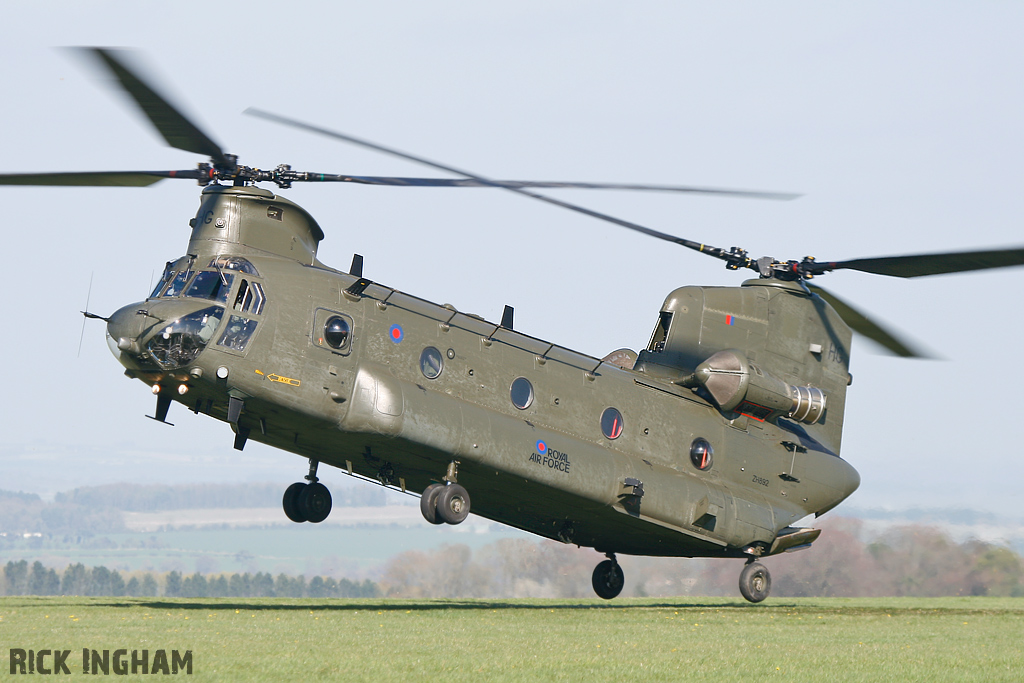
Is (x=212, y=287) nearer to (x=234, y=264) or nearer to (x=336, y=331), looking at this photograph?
(x=234, y=264)

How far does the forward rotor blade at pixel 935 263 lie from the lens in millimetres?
19547

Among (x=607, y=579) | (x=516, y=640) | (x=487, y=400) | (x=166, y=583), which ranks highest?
(x=487, y=400)

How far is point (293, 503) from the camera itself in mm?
19938

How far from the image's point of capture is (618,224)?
2002cm

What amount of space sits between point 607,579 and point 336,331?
9.42 metres

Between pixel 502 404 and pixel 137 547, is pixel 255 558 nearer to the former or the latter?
pixel 137 547

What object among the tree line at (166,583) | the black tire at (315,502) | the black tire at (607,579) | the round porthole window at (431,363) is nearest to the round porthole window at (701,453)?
the black tire at (607,579)

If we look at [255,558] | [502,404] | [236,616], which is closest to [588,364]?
[502,404]

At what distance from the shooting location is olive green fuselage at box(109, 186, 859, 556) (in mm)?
17031

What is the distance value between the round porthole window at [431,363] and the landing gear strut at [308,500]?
2940 mm

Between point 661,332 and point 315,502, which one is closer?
point 315,502

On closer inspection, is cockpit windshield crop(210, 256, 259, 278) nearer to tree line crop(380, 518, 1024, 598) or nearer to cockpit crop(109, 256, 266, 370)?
cockpit crop(109, 256, 266, 370)

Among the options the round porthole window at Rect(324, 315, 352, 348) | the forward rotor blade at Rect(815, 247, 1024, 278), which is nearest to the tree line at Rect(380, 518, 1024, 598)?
the forward rotor blade at Rect(815, 247, 1024, 278)

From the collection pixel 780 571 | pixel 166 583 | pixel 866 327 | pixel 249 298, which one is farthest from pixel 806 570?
pixel 166 583
